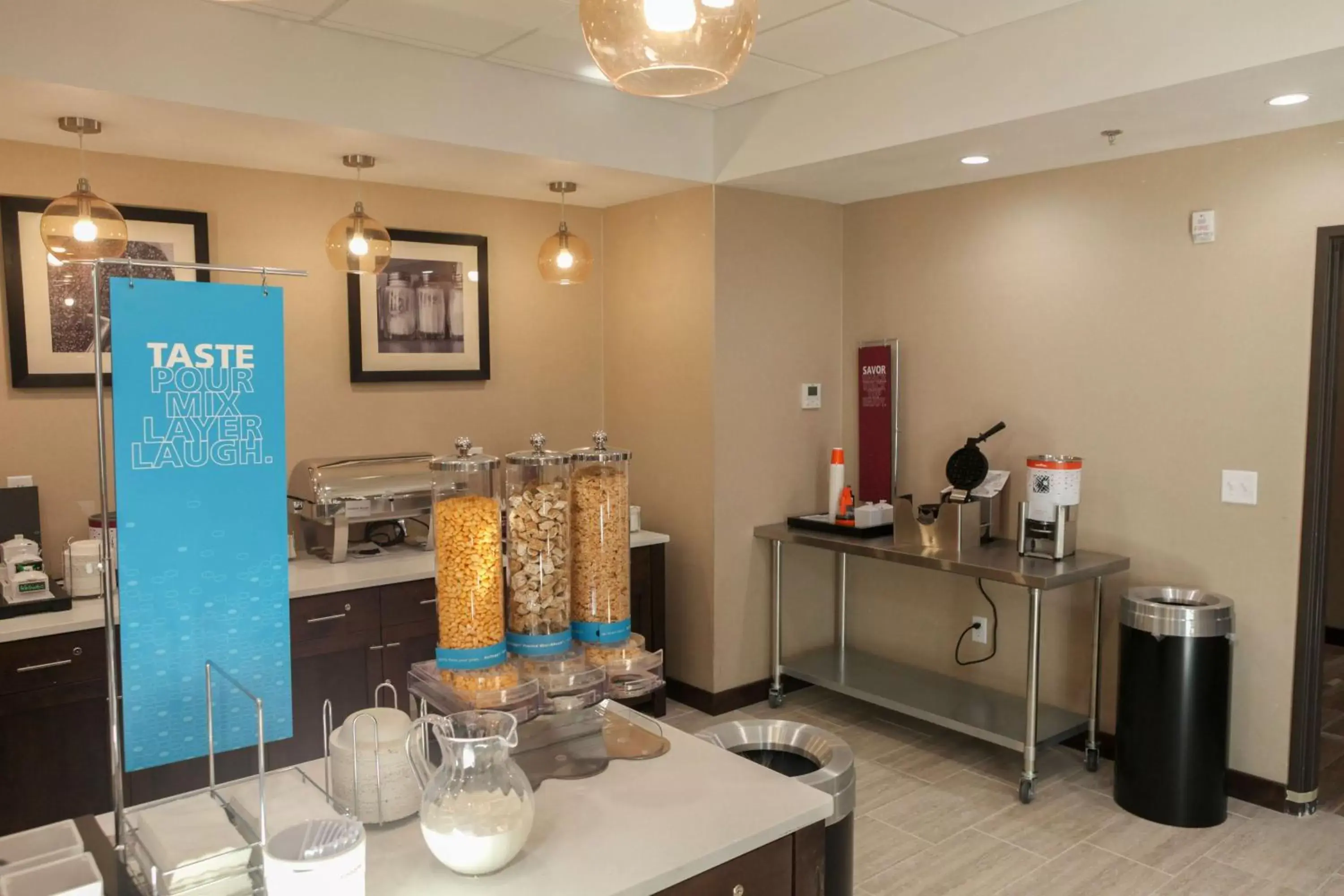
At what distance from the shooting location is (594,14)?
129cm

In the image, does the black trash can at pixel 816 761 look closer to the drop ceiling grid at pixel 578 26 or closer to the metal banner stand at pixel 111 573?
the metal banner stand at pixel 111 573

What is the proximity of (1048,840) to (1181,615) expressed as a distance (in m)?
0.88

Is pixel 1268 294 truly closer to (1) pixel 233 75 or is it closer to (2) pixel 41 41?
(1) pixel 233 75

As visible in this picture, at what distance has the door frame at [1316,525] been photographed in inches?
128

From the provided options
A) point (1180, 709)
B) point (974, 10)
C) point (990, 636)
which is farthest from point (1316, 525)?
point (974, 10)

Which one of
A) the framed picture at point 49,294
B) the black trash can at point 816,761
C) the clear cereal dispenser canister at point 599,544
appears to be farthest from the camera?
the framed picture at point 49,294

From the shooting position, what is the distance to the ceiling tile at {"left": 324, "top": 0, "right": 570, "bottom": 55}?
2957 mm

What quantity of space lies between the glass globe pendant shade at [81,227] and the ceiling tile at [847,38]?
215 centimetres

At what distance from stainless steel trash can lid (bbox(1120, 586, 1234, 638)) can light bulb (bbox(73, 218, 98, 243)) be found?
3.55 meters

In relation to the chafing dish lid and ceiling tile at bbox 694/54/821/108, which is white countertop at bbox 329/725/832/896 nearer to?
the chafing dish lid

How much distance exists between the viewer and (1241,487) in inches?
137

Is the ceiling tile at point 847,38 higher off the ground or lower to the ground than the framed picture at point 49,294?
higher

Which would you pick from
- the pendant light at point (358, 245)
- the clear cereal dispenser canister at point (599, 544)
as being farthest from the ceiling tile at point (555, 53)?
the clear cereal dispenser canister at point (599, 544)

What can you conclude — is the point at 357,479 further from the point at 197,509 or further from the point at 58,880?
the point at 58,880
